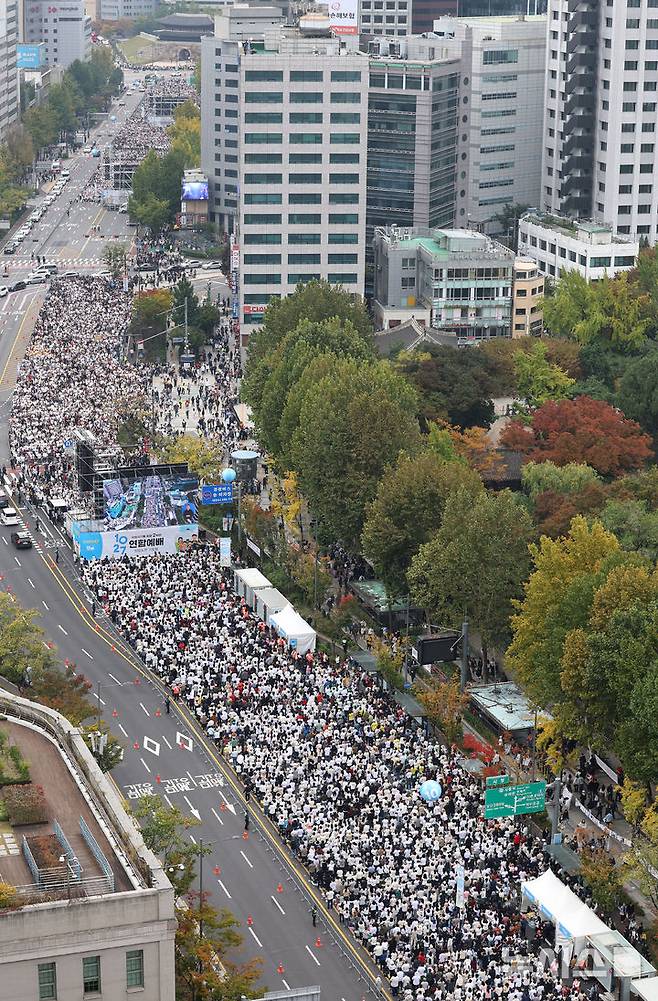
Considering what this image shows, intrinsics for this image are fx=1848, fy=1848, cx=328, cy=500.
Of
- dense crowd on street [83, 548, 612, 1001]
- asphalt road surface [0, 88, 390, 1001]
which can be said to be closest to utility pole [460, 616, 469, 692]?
dense crowd on street [83, 548, 612, 1001]

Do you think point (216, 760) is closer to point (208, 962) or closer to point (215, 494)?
→ point (208, 962)

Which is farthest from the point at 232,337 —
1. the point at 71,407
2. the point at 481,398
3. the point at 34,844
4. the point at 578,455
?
the point at 34,844

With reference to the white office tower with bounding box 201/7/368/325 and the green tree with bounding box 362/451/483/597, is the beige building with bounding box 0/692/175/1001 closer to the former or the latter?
the green tree with bounding box 362/451/483/597

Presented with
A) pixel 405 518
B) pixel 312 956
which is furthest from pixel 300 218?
pixel 312 956

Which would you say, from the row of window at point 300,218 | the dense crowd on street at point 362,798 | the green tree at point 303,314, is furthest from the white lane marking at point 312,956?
the row of window at point 300,218

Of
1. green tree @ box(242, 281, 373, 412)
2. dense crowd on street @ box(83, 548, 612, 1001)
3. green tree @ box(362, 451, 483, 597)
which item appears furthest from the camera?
green tree @ box(242, 281, 373, 412)

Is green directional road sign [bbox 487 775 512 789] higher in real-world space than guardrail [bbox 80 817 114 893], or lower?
lower

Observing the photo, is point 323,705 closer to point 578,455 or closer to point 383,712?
point 383,712
